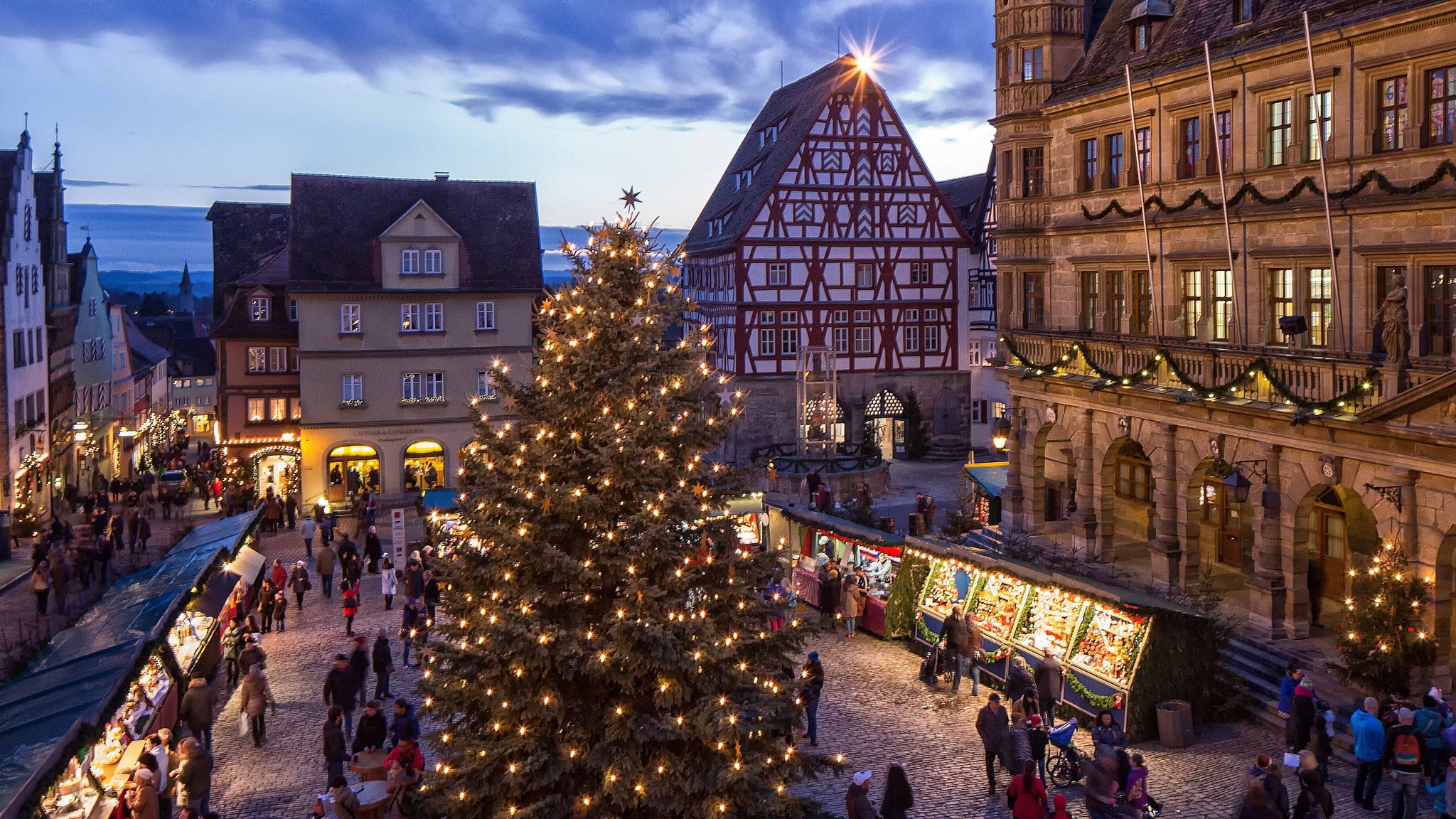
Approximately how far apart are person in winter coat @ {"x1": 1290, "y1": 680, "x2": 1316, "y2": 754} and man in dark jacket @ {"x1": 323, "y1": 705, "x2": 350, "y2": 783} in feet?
41.1

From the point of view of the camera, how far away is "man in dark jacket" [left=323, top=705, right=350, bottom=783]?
16250mm

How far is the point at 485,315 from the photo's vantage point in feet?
149

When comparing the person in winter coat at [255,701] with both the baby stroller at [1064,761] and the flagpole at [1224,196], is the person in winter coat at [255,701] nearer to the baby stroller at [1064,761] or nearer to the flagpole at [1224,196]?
the baby stroller at [1064,761]

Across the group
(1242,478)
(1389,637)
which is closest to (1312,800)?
(1389,637)

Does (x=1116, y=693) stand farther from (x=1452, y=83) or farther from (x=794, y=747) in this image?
(x=1452, y=83)

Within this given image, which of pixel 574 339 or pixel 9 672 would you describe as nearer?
pixel 574 339

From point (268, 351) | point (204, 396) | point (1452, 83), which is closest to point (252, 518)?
point (268, 351)

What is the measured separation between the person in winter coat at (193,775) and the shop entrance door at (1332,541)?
19.6 meters

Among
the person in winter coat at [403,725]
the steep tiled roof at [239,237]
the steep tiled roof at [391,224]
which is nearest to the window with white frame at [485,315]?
the steep tiled roof at [391,224]

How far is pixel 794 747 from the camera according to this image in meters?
12.7

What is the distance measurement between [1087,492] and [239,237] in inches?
1558

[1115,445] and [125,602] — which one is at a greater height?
[1115,445]

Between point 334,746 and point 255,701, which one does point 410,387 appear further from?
point 334,746

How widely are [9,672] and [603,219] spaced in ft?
44.1
